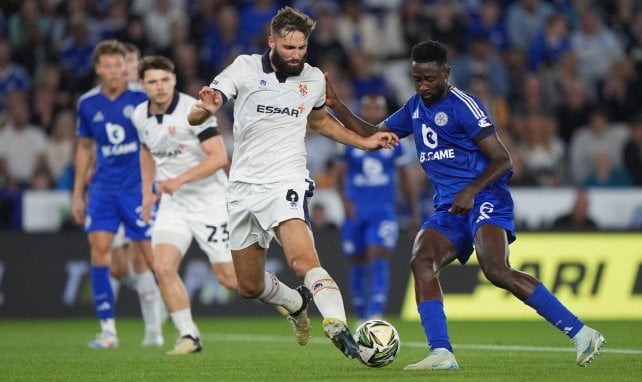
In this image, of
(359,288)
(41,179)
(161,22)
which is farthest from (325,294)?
(161,22)

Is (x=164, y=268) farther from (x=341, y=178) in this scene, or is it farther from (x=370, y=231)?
(x=341, y=178)

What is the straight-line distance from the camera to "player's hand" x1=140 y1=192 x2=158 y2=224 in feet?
38.1

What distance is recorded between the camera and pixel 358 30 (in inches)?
826

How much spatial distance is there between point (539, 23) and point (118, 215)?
11.1 m

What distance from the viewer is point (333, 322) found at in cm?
845

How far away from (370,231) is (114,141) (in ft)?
13.5

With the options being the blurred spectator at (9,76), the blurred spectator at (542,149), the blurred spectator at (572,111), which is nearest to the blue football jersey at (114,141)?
the blurred spectator at (9,76)

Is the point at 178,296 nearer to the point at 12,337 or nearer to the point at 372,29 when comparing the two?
the point at 12,337

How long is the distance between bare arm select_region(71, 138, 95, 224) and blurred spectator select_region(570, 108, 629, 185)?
9.14 meters

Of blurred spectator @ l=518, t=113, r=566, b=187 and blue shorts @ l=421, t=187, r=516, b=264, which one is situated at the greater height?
blue shorts @ l=421, t=187, r=516, b=264

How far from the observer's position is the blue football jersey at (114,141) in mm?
12812

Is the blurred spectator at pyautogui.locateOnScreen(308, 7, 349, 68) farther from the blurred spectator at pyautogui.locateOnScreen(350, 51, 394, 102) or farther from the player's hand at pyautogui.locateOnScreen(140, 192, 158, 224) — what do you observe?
the player's hand at pyautogui.locateOnScreen(140, 192, 158, 224)

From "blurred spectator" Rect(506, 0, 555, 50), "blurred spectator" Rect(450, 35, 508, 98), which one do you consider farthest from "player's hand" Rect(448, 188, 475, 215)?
"blurred spectator" Rect(506, 0, 555, 50)

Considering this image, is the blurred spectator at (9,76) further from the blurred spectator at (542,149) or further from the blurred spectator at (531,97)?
the blurred spectator at (531,97)
